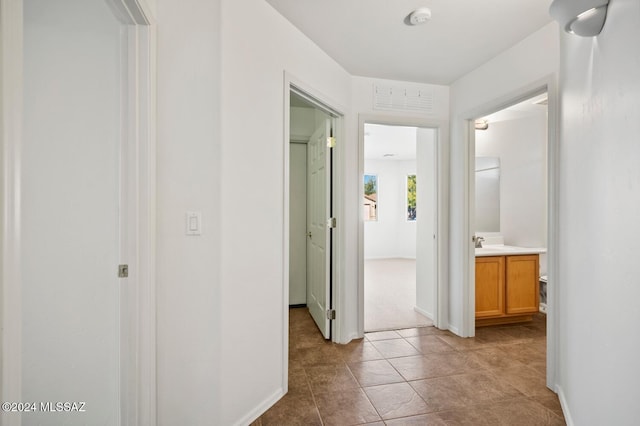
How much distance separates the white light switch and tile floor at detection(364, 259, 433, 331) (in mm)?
2318

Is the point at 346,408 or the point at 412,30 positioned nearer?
the point at 346,408

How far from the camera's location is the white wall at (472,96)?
2266mm

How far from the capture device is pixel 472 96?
2.94 m

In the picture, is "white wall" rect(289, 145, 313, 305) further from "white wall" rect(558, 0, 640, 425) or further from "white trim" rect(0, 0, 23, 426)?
"white trim" rect(0, 0, 23, 426)

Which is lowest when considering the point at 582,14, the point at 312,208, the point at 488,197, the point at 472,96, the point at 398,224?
the point at 398,224

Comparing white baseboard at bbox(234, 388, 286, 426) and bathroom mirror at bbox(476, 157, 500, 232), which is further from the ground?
bathroom mirror at bbox(476, 157, 500, 232)

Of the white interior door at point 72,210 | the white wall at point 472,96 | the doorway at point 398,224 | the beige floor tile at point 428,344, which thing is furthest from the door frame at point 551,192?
the white interior door at point 72,210

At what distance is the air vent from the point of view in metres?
3.07

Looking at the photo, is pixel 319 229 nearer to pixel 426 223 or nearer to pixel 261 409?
pixel 426 223

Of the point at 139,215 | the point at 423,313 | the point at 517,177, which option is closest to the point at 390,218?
the point at 517,177

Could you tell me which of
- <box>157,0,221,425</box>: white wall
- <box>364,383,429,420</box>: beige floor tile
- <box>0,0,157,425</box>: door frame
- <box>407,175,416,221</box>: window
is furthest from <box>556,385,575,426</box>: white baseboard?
<box>407,175,416,221</box>: window

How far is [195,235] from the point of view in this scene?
153cm

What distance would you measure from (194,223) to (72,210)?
550 mm

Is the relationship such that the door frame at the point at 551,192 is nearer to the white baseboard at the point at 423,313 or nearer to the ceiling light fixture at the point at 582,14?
the ceiling light fixture at the point at 582,14
